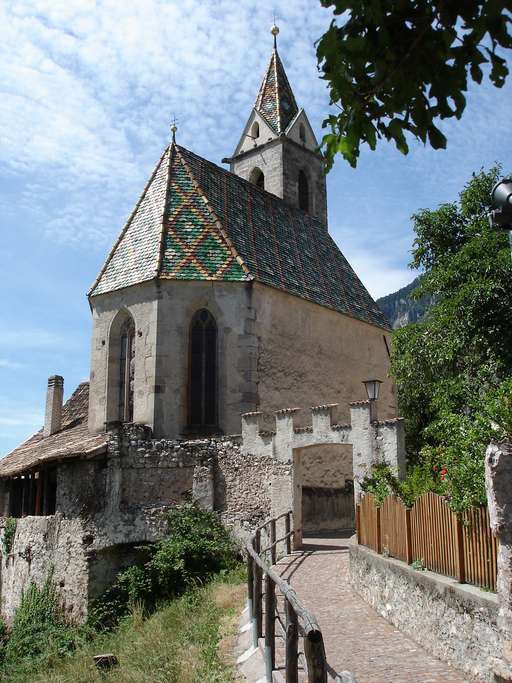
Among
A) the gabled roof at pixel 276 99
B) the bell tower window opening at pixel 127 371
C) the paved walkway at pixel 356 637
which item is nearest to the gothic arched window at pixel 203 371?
the bell tower window opening at pixel 127 371

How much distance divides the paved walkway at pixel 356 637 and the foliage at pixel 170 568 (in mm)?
2520

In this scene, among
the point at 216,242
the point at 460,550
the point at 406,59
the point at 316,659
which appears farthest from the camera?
the point at 216,242

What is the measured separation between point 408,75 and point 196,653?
815 centimetres

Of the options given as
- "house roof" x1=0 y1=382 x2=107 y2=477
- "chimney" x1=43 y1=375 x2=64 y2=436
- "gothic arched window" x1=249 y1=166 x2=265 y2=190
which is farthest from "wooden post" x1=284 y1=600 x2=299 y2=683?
"gothic arched window" x1=249 y1=166 x2=265 y2=190

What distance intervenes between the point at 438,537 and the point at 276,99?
1126 inches

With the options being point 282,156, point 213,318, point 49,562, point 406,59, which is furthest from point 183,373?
point 406,59

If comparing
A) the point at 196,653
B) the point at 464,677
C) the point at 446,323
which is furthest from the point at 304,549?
the point at 464,677

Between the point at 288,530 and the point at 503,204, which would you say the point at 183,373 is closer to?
the point at 288,530

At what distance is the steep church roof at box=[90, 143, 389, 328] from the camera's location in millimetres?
21500

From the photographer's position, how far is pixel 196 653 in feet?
31.6

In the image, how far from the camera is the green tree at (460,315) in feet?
54.5

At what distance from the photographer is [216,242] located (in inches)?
875

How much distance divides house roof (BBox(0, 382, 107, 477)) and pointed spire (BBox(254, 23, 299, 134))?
14880 mm

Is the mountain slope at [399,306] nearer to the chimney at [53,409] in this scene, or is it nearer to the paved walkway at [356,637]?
the chimney at [53,409]
